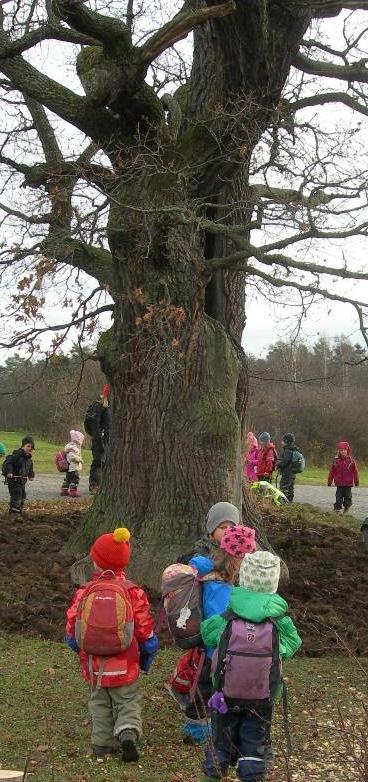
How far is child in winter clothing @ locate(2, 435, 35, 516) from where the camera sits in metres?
14.5

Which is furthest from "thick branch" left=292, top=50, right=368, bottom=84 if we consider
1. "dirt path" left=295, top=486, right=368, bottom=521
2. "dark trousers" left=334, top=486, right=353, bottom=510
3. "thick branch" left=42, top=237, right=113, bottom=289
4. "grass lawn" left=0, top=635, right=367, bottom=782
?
"dark trousers" left=334, top=486, right=353, bottom=510

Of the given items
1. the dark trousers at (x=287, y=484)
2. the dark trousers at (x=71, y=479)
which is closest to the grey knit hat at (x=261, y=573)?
the dark trousers at (x=71, y=479)

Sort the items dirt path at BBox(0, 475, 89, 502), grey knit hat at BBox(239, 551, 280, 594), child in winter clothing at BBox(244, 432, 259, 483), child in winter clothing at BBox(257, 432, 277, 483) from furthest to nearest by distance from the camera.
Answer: child in winter clothing at BBox(244, 432, 259, 483) → child in winter clothing at BBox(257, 432, 277, 483) → dirt path at BBox(0, 475, 89, 502) → grey knit hat at BBox(239, 551, 280, 594)

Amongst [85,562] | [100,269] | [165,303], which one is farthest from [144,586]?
[100,269]

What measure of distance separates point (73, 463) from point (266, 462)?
4450 millimetres

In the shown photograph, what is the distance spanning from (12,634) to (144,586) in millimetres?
1531

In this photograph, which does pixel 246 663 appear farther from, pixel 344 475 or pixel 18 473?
pixel 344 475

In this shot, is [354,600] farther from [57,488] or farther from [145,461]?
[57,488]

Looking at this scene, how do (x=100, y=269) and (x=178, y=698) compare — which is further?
(x=100, y=269)

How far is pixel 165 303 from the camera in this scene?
9289 mm

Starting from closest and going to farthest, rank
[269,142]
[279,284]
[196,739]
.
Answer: [196,739] < [279,284] < [269,142]

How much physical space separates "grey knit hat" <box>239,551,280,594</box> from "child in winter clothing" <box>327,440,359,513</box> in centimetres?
1348

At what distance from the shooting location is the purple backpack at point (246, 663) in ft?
14.8

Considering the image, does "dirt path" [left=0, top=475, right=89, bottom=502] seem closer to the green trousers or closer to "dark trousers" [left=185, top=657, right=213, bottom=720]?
the green trousers
